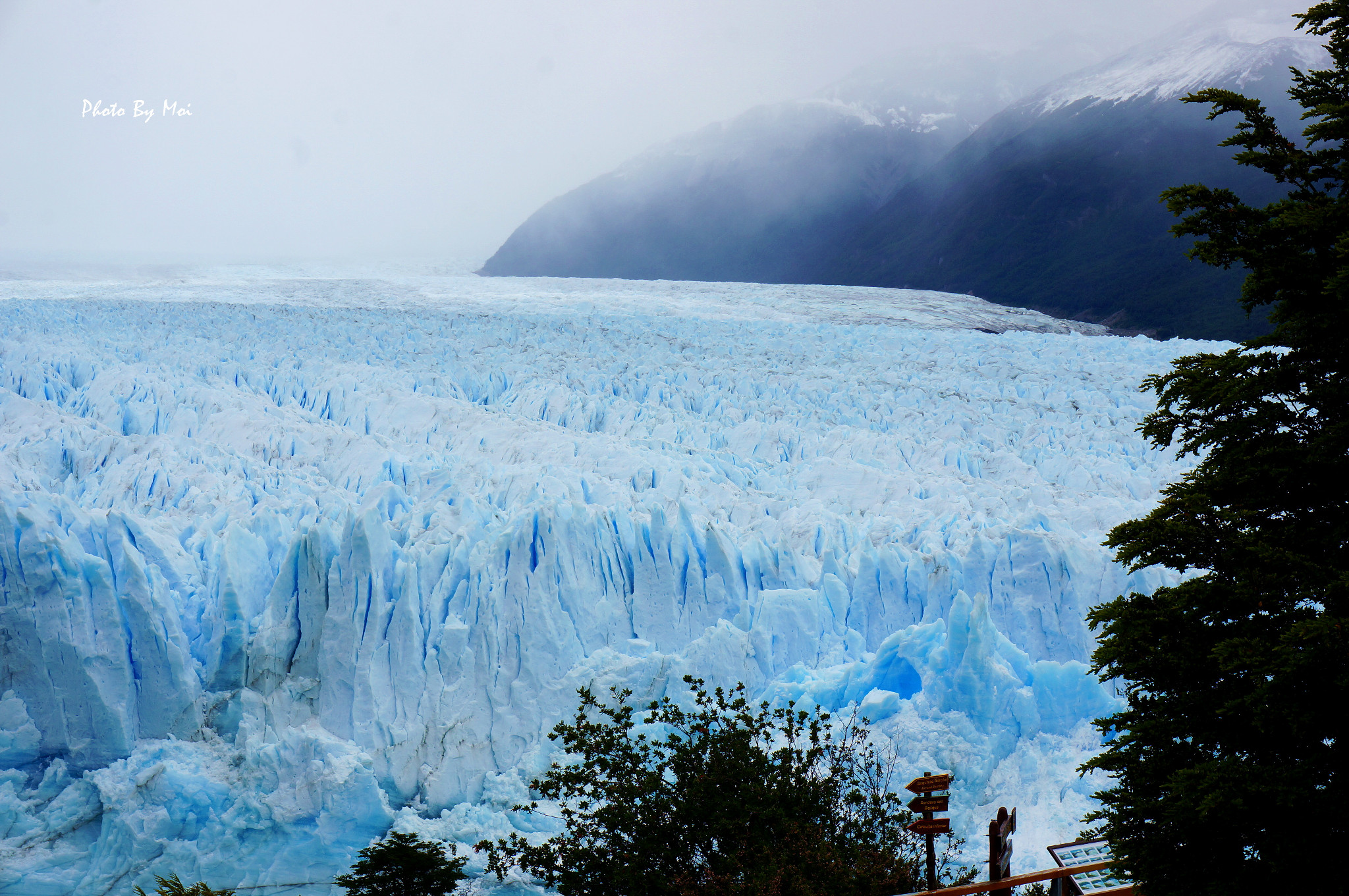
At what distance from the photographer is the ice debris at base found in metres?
8.35

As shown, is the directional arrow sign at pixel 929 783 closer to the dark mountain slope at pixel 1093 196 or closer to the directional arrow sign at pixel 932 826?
the directional arrow sign at pixel 932 826

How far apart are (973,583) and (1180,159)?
50.6 metres

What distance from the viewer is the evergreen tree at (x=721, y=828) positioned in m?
5.86

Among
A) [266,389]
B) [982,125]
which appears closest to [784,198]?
[982,125]

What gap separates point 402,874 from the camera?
6988 mm

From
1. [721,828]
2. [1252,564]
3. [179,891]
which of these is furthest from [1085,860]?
[179,891]

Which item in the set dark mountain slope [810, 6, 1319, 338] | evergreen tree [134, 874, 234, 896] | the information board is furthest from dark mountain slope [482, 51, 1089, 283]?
the information board

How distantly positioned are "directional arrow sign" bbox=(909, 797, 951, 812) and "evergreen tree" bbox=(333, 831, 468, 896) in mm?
3793

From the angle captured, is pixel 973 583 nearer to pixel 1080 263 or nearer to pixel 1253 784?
pixel 1253 784

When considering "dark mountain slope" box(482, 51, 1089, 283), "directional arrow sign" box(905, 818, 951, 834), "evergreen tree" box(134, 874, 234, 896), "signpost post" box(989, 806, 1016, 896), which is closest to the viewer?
"signpost post" box(989, 806, 1016, 896)

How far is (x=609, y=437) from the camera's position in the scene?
14266mm

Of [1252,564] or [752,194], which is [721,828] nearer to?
[1252,564]

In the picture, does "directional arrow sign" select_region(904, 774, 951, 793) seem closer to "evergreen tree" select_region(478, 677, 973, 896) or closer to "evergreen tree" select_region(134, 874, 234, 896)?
"evergreen tree" select_region(478, 677, 973, 896)

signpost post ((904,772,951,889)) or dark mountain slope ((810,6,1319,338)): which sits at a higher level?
dark mountain slope ((810,6,1319,338))
